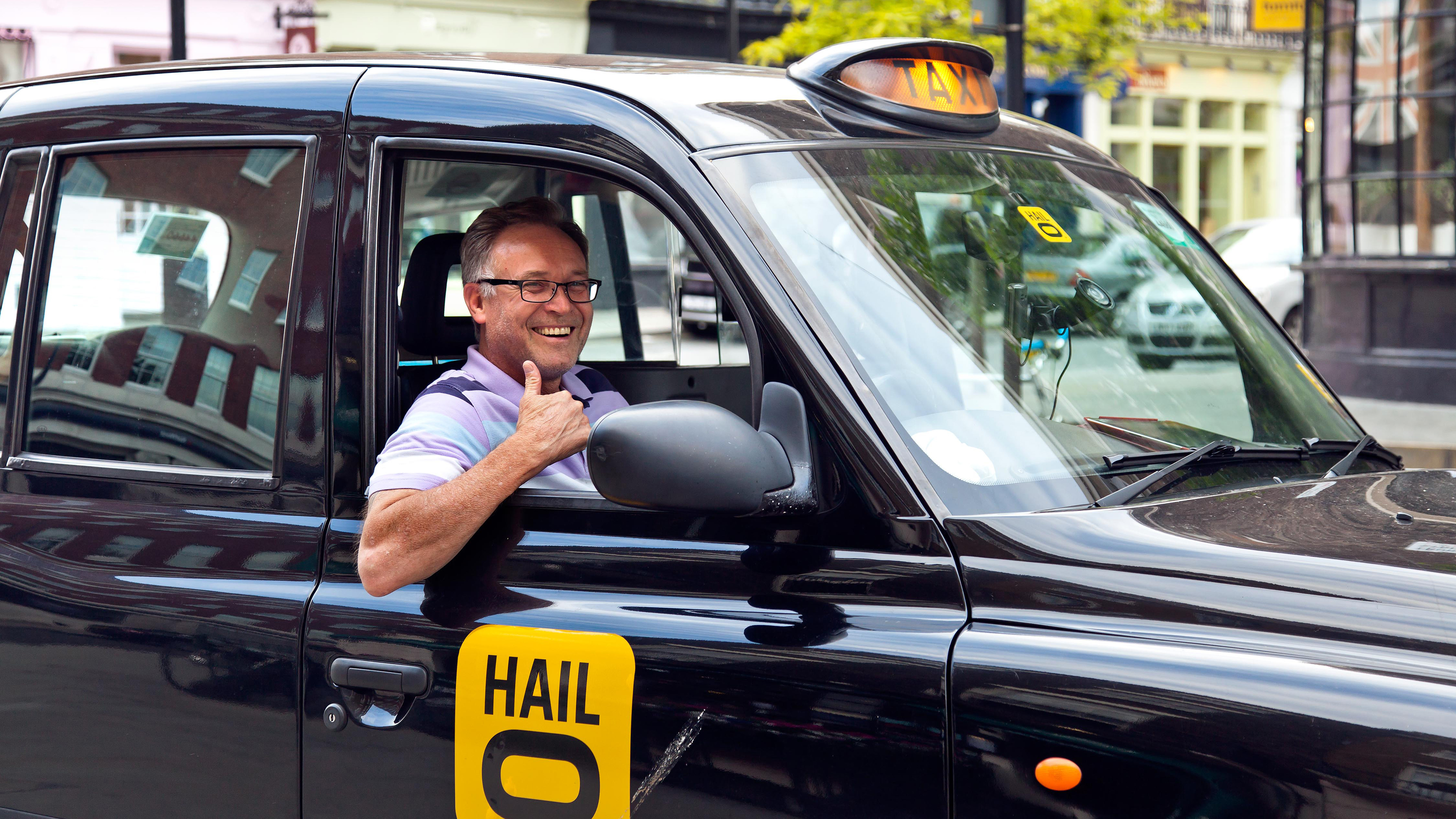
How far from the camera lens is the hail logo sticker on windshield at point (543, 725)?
1.93m

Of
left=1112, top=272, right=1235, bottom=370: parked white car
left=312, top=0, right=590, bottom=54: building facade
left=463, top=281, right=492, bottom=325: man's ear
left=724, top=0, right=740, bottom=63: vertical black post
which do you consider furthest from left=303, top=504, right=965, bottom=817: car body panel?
left=312, top=0, right=590, bottom=54: building facade

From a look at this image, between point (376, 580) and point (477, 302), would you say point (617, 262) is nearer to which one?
point (477, 302)

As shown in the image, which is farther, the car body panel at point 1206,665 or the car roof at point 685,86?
the car roof at point 685,86

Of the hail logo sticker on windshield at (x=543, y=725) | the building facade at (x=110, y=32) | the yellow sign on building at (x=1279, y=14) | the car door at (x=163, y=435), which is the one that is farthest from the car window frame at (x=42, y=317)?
the building facade at (x=110, y=32)

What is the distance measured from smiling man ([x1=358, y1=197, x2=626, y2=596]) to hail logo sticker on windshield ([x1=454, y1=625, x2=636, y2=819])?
7.0 inches

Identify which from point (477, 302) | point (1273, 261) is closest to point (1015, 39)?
point (477, 302)

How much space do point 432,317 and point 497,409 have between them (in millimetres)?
427

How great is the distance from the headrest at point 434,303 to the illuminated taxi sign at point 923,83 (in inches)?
34.4

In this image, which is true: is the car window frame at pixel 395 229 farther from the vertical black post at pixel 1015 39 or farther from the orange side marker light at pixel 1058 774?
the vertical black post at pixel 1015 39

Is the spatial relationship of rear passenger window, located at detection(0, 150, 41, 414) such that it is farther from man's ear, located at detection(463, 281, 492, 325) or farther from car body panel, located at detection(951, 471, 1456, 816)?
car body panel, located at detection(951, 471, 1456, 816)

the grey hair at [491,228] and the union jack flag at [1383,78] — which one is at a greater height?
the union jack flag at [1383,78]

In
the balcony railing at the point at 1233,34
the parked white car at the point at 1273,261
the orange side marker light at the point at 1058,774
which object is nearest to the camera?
the orange side marker light at the point at 1058,774

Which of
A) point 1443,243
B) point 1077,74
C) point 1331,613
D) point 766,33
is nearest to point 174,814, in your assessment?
point 1331,613

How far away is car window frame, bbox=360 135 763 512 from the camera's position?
212cm
